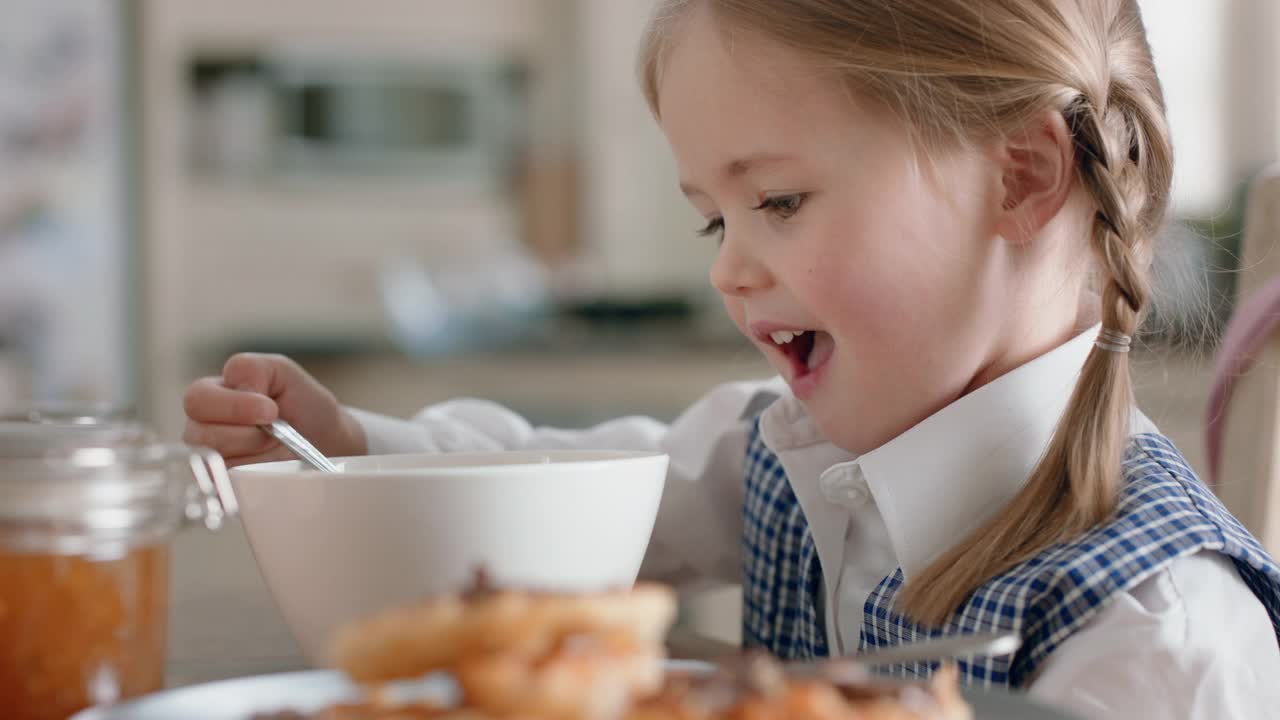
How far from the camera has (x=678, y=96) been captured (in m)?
0.85

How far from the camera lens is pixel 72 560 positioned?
18.2 inches

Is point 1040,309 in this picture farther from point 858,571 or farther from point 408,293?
point 408,293

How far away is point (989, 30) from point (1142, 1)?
228 millimetres

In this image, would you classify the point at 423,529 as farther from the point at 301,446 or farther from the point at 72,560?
the point at 301,446

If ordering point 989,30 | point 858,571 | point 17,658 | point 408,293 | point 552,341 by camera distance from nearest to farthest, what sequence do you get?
point 17,658, point 989,30, point 858,571, point 552,341, point 408,293

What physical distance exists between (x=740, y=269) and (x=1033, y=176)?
0.62ft

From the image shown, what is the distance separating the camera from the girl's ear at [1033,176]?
2.64 feet

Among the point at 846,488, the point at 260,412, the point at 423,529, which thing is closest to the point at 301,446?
the point at 260,412

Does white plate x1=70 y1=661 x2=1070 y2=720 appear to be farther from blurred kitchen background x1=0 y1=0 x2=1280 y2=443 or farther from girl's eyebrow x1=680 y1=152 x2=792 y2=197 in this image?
blurred kitchen background x1=0 y1=0 x2=1280 y2=443

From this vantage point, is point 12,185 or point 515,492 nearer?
point 515,492

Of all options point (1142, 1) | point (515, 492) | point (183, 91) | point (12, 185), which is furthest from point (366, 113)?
point (515, 492)

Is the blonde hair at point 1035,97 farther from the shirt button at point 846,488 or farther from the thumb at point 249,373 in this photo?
the thumb at point 249,373

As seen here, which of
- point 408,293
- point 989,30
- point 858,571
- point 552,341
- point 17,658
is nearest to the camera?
point 17,658

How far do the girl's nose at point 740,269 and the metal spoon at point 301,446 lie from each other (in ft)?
0.86
